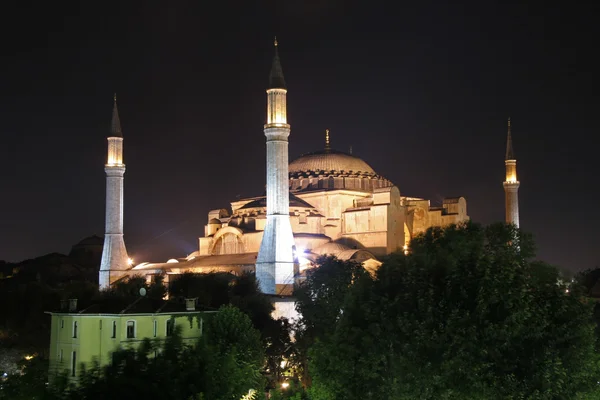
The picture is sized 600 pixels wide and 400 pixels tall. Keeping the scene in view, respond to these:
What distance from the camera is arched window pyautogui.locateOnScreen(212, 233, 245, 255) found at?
170 ft

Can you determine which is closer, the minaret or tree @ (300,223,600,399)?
tree @ (300,223,600,399)

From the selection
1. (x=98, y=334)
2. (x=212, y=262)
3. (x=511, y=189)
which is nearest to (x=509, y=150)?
(x=511, y=189)

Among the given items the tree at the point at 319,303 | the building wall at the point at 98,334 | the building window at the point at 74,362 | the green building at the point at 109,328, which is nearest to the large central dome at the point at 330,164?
the tree at the point at 319,303

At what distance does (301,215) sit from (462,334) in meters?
30.8

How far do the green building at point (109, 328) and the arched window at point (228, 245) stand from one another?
2228 cm

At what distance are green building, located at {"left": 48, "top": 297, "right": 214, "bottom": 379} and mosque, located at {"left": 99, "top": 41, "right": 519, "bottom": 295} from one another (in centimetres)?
1253

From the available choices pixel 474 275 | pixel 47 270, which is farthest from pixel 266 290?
pixel 47 270

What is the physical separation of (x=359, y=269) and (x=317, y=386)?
46.0ft

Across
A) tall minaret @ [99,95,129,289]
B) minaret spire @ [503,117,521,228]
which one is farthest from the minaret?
tall minaret @ [99,95,129,289]

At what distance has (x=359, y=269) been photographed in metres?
38.5

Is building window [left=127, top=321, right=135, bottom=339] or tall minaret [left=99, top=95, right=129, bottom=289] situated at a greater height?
tall minaret [left=99, top=95, right=129, bottom=289]

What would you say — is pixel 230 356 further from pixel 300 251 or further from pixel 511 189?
pixel 511 189

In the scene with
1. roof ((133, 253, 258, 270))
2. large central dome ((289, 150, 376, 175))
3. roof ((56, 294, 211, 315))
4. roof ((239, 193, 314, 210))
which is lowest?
roof ((56, 294, 211, 315))

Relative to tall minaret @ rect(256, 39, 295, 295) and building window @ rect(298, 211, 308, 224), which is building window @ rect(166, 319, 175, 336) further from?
building window @ rect(298, 211, 308, 224)
